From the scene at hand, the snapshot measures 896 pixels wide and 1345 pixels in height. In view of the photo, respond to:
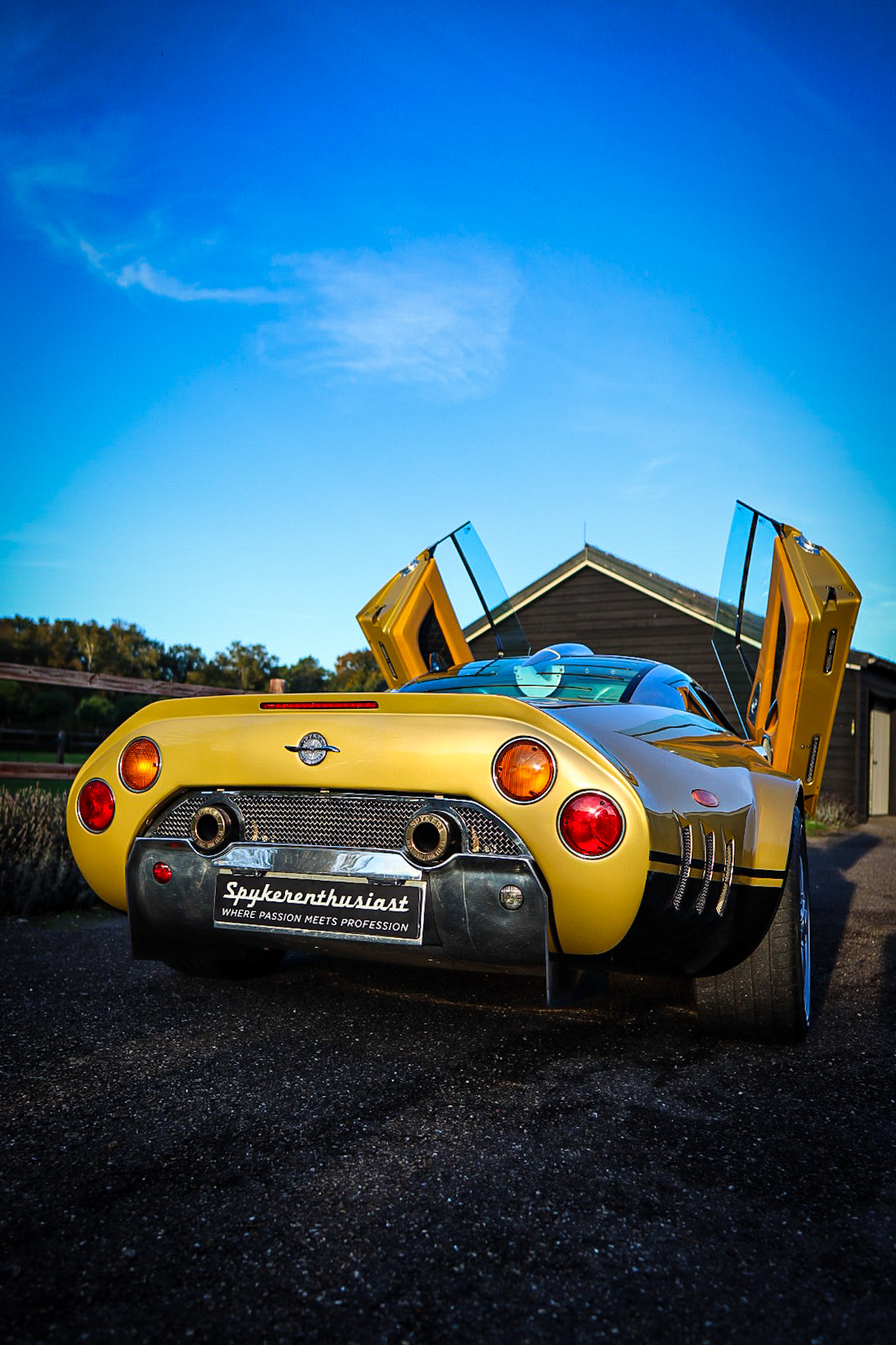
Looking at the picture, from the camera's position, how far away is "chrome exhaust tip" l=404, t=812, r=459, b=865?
2217 millimetres

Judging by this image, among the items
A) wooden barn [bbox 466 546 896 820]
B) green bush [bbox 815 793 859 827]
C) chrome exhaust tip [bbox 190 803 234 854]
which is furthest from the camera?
wooden barn [bbox 466 546 896 820]

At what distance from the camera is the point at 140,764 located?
261 centimetres

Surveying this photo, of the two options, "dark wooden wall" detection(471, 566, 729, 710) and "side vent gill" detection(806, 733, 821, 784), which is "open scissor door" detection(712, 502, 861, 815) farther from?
"dark wooden wall" detection(471, 566, 729, 710)

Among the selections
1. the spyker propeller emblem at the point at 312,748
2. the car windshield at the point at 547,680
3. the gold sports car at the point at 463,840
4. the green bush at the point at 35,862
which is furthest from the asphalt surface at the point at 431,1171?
the green bush at the point at 35,862

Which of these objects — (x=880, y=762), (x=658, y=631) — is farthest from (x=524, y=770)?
(x=880, y=762)

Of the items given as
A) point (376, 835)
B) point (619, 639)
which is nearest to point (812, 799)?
point (376, 835)

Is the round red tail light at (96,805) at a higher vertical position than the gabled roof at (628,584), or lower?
lower

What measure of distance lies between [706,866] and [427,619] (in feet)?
11.0

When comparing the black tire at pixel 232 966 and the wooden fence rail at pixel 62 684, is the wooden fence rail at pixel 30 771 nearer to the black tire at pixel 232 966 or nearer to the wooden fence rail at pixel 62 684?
the wooden fence rail at pixel 62 684

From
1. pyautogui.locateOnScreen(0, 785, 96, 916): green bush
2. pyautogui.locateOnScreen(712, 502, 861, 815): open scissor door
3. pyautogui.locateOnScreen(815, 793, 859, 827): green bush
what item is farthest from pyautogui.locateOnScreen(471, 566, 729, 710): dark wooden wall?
pyautogui.locateOnScreen(0, 785, 96, 916): green bush

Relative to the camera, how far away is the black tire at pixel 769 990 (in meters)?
2.56

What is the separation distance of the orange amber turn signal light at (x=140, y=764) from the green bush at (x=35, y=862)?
2482 millimetres

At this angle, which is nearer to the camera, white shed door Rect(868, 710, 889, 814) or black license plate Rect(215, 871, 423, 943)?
black license plate Rect(215, 871, 423, 943)

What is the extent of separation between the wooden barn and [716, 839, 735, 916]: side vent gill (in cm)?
1336
